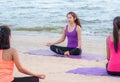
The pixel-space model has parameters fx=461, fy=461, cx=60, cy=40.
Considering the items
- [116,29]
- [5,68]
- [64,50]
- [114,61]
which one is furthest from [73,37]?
[5,68]

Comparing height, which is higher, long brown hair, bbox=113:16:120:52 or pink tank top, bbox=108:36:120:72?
long brown hair, bbox=113:16:120:52

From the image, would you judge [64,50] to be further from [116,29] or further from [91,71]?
[116,29]

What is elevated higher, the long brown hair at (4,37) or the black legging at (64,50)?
the long brown hair at (4,37)

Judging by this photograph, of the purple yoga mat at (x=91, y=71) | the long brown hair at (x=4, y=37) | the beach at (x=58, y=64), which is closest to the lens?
the long brown hair at (x=4, y=37)

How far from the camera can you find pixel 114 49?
755cm

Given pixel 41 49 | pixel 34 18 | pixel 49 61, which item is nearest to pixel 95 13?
pixel 34 18

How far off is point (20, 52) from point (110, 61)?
3487 millimetres

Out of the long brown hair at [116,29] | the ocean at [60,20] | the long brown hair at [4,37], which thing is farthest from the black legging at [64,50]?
the ocean at [60,20]

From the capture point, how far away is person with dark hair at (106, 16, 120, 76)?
7.40 metres

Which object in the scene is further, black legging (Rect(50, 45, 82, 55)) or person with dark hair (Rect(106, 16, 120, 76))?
black legging (Rect(50, 45, 82, 55))

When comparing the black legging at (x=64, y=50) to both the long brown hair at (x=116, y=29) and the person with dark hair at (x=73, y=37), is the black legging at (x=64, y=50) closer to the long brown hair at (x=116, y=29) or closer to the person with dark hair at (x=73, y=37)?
the person with dark hair at (x=73, y=37)

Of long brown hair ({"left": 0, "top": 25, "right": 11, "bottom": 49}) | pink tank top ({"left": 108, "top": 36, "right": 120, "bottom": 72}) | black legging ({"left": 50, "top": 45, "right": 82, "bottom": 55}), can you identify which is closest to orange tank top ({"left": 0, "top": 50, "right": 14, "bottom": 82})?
long brown hair ({"left": 0, "top": 25, "right": 11, "bottom": 49})

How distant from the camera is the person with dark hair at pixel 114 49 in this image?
7402 millimetres

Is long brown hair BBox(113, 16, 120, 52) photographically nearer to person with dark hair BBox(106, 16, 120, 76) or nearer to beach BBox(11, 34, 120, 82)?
person with dark hair BBox(106, 16, 120, 76)
